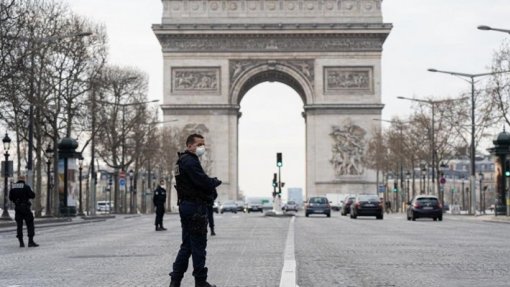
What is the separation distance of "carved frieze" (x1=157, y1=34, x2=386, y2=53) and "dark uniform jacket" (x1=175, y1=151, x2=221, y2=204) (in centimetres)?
8412

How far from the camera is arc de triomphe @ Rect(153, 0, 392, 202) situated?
9806 centimetres

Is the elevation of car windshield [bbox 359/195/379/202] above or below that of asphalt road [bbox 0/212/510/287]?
above

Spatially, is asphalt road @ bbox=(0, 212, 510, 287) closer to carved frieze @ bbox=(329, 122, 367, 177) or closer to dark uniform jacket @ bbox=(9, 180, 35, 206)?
dark uniform jacket @ bbox=(9, 180, 35, 206)

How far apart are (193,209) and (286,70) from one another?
278ft

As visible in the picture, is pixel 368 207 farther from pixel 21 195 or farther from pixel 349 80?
pixel 349 80

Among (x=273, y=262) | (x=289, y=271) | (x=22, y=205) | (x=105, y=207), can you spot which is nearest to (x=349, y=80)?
(x=105, y=207)

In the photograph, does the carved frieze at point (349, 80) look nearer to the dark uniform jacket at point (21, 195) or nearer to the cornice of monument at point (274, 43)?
the cornice of monument at point (274, 43)

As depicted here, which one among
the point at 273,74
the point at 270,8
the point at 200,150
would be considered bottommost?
the point at 200,150

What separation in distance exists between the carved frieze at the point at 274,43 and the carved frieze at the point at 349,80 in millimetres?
1757

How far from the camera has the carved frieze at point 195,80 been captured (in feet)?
323

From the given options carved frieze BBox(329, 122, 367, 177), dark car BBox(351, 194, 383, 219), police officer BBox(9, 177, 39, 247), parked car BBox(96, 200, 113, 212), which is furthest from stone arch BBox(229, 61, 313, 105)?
police officer BBox(9, 177, 39, 247)

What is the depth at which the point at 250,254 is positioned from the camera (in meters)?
23.4

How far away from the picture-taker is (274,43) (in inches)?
3868

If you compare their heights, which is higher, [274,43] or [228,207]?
[274,43]
